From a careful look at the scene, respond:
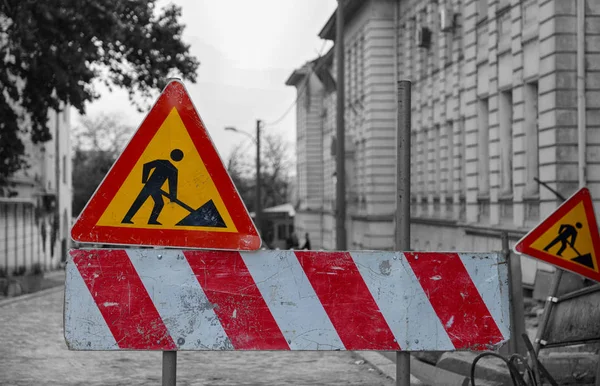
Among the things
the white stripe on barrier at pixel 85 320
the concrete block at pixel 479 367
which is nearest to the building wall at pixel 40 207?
the concrete block at pixel 479 367

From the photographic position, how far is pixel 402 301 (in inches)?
208

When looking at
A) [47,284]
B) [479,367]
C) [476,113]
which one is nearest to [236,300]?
[479,367]

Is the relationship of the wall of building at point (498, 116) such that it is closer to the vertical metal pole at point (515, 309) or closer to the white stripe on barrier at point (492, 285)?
the vertical metal pole at point (515, 309)

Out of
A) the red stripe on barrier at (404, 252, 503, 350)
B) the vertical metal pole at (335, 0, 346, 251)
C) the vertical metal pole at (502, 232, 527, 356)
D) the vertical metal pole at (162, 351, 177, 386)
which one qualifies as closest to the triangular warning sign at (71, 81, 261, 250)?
the vertical metal pole at (162, 351, 177, 386)

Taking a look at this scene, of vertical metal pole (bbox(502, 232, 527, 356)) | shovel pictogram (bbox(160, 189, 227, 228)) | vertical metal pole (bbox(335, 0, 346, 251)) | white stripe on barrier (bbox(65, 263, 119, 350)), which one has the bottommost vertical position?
vertical metal pole (bbox(502, 232, 527, 356))

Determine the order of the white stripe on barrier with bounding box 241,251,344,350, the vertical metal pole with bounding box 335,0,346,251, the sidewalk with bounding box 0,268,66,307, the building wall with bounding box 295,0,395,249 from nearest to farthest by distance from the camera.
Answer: the white stripe on barrier with bounding box 241,251,344,350
the sidewalk with bounding box 0,268,66,307
the vertical metal pole with bounding box 335,0,346,251
the building wall with bounding box 295,0,395,249

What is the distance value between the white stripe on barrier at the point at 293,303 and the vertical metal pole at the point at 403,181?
0.32 m

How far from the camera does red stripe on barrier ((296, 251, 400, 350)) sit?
17.2 feet

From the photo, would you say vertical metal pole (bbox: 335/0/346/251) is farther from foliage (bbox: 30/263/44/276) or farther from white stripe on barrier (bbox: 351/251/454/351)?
white stripe on barrier (bbox: 351/251/454/351)

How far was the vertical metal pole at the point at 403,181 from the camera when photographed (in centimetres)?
524

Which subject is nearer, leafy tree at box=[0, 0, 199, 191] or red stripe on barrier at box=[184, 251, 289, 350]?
red stripe on barrier at box=[184, 251, 289, 350]

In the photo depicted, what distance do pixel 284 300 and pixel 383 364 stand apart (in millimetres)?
6389

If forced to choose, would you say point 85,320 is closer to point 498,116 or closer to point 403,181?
point 403,181

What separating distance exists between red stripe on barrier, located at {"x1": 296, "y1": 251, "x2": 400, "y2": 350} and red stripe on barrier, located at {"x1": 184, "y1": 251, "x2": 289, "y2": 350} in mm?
271
